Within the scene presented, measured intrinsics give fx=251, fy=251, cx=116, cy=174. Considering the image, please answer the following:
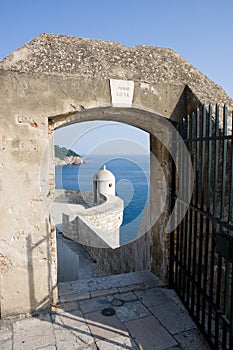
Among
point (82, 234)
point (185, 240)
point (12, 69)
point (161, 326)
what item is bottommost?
point (82, 234)

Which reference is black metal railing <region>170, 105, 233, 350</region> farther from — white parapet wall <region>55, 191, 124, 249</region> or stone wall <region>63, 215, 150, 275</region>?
white parapet wall <region>55, 191, 124, 249</region>

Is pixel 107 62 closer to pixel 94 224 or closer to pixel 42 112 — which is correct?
pixel 42 112

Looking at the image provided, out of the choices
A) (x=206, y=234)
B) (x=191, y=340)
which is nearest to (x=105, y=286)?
(x=191, y=340)

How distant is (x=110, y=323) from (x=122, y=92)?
10.2 feet

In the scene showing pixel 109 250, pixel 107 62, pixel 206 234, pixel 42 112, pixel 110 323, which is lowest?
pixel 109 250

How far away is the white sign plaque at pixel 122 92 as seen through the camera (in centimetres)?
346

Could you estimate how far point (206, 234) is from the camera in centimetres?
281

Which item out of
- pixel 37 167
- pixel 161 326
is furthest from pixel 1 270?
pixel 161 326

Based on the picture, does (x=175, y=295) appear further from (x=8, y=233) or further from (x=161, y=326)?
(x=8, y=233)

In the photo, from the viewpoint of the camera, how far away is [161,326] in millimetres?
3252

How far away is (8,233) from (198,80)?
357cm

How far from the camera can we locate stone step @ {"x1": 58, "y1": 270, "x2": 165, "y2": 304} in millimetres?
3967

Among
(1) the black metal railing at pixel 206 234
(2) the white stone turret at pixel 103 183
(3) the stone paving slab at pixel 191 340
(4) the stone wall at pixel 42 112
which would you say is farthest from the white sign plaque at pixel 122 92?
(2) the white stone turret at pixel 103 183

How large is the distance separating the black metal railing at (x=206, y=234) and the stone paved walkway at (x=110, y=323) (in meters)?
0.26
